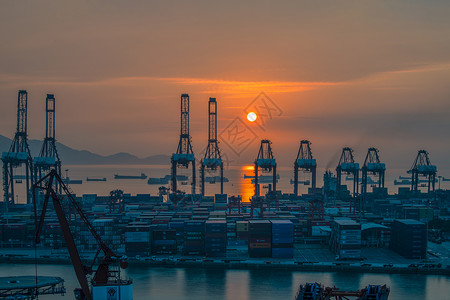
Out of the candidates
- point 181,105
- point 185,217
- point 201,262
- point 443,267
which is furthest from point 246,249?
point 181,105

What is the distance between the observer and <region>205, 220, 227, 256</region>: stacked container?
80.2 feet

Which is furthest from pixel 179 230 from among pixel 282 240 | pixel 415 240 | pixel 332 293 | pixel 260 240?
pixel 332 293

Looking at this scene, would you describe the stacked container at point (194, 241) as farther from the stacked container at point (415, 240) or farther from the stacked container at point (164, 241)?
the stacked container at point (415, 240)

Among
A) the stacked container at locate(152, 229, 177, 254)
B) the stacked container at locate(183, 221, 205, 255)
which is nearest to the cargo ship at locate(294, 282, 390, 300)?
the stacked container at locate(183, 221, 205, 255)

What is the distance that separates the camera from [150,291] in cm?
1927

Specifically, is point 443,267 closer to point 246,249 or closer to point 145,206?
point 246,249

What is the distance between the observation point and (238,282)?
68.2ft

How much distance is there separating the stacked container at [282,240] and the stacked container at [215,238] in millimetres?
2266

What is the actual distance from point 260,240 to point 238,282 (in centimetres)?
404

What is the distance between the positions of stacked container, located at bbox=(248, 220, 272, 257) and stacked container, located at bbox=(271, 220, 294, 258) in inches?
8.7

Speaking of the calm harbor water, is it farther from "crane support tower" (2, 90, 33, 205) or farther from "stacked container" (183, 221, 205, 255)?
"crane support tower" (2, 90, 33, 205)

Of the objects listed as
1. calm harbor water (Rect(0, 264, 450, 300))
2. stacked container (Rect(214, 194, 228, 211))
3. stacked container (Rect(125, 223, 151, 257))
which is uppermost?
stacked container (Rect(214, 194, 228, 211))

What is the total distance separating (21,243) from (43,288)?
10.3 metres

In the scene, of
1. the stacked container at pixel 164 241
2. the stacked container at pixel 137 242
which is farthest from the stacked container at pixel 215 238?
the stacked container at pixel 137 242
